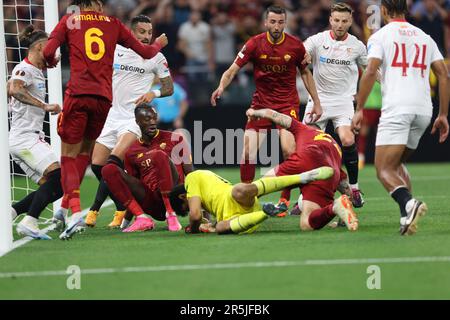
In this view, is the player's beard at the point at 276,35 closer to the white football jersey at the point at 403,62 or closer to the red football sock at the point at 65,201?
the white football jersey at the point at 403,62

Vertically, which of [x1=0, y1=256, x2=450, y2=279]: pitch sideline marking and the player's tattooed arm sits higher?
the player's tattooed arm

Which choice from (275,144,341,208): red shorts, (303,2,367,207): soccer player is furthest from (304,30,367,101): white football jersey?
(275,144,341,208): red shorts

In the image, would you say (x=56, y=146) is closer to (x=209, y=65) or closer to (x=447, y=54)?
(x=209, y=65)

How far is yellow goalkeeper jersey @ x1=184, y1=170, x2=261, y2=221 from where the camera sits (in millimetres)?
9195

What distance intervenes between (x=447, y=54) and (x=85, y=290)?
1620 centimetres

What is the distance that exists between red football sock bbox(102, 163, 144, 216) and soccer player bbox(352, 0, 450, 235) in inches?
104

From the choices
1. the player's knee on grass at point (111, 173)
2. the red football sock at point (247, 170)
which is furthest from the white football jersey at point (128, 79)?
the red football sock at point (247, 170)

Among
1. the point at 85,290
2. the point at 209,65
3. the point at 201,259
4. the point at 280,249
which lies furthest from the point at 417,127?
the point at 209,65

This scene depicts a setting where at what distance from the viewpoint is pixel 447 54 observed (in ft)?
69.8

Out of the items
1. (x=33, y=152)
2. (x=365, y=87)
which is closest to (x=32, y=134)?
(x=33, y=152)

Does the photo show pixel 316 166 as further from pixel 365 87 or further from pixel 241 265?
pixel 241 265

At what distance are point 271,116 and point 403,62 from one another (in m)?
1.54

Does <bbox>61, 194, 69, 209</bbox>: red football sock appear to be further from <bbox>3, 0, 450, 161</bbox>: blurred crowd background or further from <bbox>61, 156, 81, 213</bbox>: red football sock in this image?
<bbox>3, 0, 450, 161</bbox>: blurred crowd background

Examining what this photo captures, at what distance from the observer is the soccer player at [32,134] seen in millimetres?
9523
